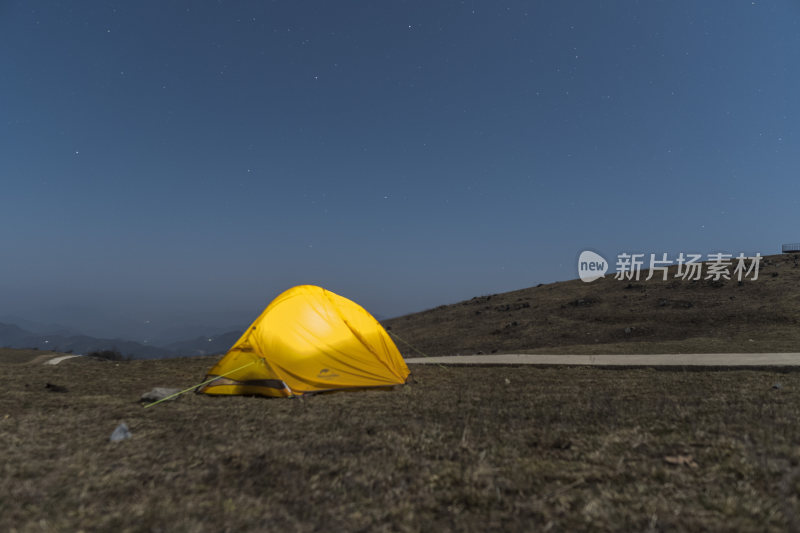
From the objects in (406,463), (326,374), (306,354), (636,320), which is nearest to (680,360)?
(326,374)

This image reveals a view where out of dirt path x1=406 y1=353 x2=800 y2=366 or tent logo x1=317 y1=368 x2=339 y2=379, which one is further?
dirt path x1=406 y1=353 x2=800 y2=366

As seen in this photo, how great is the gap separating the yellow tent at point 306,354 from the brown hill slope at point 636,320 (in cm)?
1062

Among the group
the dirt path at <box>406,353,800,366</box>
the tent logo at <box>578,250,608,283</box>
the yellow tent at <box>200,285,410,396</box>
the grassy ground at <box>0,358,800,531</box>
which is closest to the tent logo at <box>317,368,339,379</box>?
the yellow tent at <box>200,285,410,396</box>

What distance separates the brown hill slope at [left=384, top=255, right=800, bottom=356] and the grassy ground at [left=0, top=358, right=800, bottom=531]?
11329 millimetres

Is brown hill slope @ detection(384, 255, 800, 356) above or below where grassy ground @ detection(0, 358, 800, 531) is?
above

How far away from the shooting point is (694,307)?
947 inches

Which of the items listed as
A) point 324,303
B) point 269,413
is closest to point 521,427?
point 269,413

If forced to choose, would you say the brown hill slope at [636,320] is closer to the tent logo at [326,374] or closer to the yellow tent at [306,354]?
the yellow tent at [306,354]

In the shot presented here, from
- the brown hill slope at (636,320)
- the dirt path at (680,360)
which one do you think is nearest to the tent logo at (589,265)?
the brown hill slope at (636,320)

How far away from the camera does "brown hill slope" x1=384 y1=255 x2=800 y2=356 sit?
56.0 feet

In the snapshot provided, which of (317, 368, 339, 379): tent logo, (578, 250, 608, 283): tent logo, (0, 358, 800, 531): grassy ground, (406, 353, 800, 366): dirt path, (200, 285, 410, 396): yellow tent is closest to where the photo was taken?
(0, 358, 800, 531): grassy ground

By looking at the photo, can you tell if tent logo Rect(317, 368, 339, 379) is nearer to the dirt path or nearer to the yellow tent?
the yellow tent

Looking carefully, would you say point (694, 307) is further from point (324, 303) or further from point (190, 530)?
point (190, 530)

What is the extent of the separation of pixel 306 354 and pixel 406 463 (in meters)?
4.45
